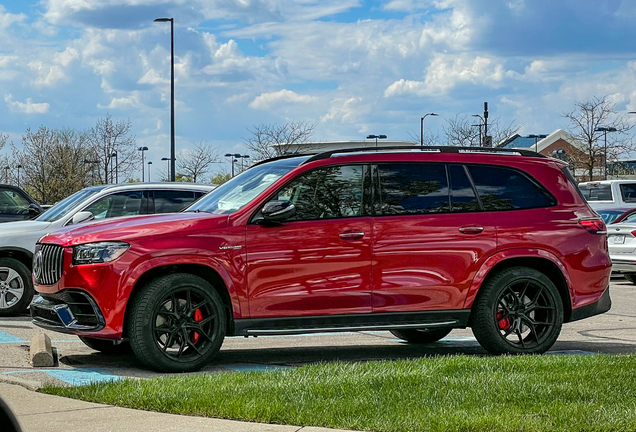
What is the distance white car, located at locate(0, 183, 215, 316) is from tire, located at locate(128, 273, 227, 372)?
4594mm

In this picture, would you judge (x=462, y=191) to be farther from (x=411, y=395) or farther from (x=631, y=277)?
(x=631, y=277)

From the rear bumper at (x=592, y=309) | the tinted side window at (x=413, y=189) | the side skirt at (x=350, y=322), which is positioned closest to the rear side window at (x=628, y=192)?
the rear bumper at (x=592, y=309)

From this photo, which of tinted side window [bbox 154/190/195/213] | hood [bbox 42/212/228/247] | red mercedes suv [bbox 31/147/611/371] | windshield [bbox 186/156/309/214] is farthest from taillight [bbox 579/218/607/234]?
tinted side window [bbox 154/190/195/213]

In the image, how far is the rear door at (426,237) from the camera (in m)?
8.90

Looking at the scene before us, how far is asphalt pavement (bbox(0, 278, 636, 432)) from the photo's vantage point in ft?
26.0

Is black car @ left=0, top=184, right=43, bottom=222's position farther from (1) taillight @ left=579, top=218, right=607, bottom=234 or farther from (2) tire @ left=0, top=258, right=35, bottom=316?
(1) taillight @ left=579, top=218, right=607, bottom=234

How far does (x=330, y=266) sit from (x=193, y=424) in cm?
296

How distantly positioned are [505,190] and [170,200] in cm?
546

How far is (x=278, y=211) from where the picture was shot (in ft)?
27.8

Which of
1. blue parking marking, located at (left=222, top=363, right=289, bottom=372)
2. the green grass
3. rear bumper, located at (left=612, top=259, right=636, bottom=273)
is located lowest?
blue parking marking, located at (left=222, top=363, right=289, bottom=372)

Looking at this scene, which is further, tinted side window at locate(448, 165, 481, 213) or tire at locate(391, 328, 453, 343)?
tire at locate(391, 328, 453, 343)

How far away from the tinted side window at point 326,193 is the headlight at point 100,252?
153cm

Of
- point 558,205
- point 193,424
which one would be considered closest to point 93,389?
Result: point 193,424

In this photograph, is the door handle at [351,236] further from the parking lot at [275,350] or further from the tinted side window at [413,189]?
the parking lot at [275,350]
